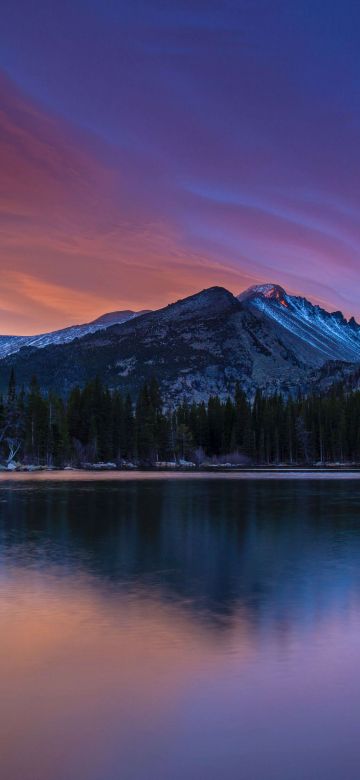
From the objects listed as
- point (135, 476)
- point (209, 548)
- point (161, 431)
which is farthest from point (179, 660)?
point (161, 431)

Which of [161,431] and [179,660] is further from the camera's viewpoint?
[161,431]

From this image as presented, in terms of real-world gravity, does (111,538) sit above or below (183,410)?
below

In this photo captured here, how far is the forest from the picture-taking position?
135m

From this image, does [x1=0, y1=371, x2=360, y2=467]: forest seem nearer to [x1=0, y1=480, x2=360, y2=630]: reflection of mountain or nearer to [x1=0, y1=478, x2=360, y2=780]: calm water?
[x1=0, y1=480, x2=360, y2=630]: reflection of mountain

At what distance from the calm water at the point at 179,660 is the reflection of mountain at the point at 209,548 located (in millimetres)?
122

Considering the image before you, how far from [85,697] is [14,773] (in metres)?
2.61

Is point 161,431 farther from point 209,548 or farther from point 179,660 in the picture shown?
point 179,660

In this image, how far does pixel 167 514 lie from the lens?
4266cm

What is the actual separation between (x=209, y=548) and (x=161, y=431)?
5461 inches

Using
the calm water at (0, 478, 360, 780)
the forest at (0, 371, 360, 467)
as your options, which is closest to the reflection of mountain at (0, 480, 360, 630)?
the calm water at (0, 478, 360, 780)

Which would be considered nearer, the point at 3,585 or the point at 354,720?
the point at 354,720

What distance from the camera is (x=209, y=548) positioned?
1110 inches

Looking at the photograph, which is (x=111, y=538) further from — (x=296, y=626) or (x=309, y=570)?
(x=296, y=626)

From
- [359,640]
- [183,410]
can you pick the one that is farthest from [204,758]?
[183,410]
